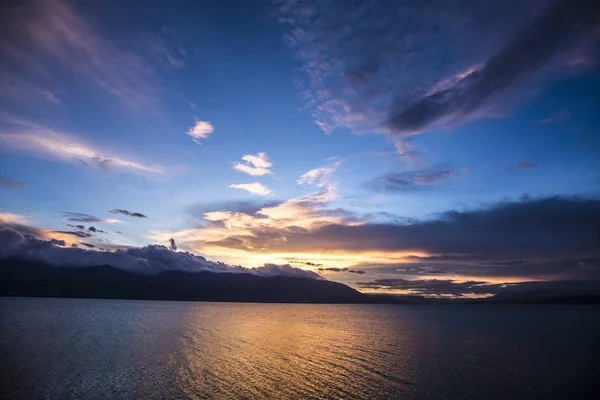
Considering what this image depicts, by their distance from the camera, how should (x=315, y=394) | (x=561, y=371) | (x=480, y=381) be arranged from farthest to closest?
(x=561, y=371)
(x=480, y=381)
(x=315, y=394)

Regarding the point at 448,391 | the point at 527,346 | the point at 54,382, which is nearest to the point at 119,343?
the point at 54,382

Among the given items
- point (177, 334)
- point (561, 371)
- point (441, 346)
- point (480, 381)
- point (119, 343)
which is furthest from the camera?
point (177, 334)

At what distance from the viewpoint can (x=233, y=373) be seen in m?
49.1

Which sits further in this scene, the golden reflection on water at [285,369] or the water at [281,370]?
the golden reflection on water at [285,369]

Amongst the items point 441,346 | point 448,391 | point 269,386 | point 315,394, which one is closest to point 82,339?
point 269,386

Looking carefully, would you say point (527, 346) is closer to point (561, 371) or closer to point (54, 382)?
point (561, 371)

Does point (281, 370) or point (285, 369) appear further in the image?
point (285, 369)

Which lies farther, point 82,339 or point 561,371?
point 82,339

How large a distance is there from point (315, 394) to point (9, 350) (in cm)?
5592

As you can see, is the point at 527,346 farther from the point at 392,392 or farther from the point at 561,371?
the point at 392,392

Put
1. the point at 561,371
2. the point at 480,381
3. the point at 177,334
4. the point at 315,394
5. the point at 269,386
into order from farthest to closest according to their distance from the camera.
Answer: the point at 177,334 → the point at 561,371 → the point at 480,381 → the point at 269,386 → the point at 315,394

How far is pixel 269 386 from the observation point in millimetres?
42938

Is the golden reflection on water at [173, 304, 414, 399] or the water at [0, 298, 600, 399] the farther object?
the golden reflection on water at [173, 304, 414, 399]

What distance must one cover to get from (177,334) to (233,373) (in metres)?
52.1
